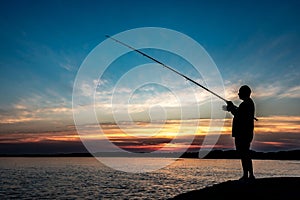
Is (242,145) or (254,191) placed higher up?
(242,145)

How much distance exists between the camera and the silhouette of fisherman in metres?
9.99

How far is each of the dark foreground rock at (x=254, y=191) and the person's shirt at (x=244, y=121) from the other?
141 cm

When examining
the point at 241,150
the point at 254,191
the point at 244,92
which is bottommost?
the point at 254,191

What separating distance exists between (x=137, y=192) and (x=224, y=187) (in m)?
25.3

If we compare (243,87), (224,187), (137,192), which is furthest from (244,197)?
(137,192)

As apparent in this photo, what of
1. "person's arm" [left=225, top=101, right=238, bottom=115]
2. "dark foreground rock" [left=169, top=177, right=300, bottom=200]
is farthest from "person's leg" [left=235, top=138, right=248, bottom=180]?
"person's arm" [left=225, top=101, right=238, bottom=115]

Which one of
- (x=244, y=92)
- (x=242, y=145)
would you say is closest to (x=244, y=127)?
(x=242, y=145)

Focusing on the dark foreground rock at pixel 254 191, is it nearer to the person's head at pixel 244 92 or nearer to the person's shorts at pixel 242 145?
the person's shorts at pixel 242 145

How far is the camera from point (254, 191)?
903 centimetres

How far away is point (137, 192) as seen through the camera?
34188 millimetres

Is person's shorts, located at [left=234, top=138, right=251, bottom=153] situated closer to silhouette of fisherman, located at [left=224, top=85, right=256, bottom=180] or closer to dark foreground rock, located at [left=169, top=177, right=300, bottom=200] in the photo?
silhouette of fisherman, located at [left=224, top=85, right=256, bottom=180]

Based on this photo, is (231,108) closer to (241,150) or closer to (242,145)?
(242,145)

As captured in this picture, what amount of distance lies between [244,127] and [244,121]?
19 centimetres

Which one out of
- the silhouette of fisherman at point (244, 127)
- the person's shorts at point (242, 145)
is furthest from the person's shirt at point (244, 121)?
the person's shorts at point (242, 145)
